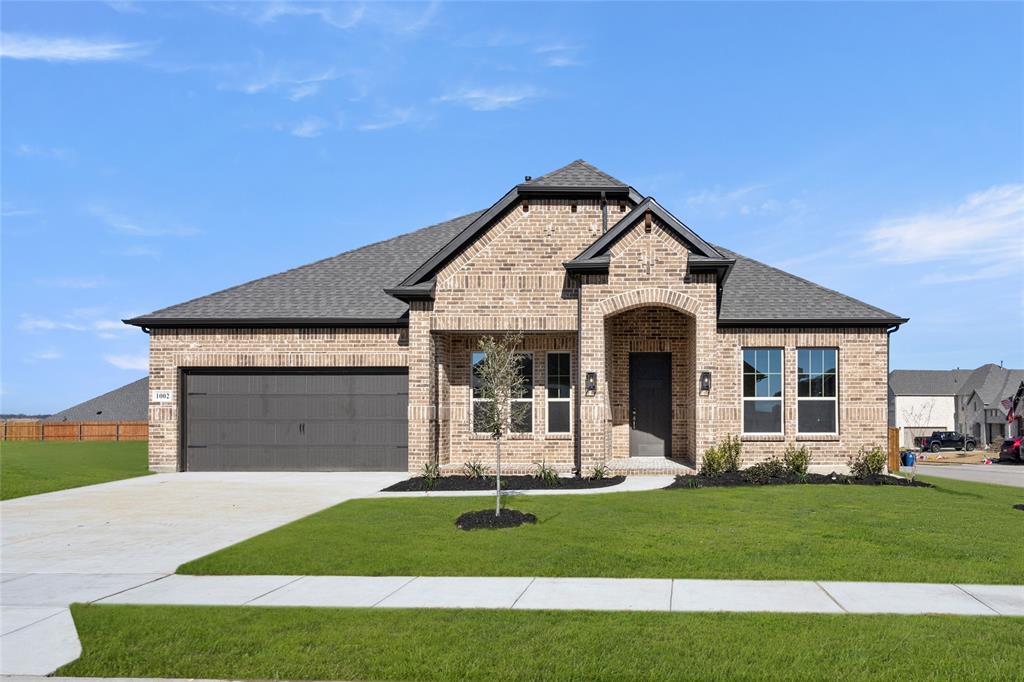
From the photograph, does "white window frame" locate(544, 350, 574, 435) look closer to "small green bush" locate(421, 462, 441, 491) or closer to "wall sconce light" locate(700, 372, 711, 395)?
"small green bush" locate(421, 462, 441, 491)

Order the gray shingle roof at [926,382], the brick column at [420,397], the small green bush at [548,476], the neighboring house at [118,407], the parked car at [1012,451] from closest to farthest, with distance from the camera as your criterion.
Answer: the small green bush at [548,476] → the brick column at [420,397] → the parked car at [1012,451] → the neighboring house at [118,407] → the gray shingle roof at [926,382]

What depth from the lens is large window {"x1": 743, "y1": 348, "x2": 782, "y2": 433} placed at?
68.1 ft

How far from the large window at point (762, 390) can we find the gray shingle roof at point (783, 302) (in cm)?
104

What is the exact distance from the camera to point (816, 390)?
2075 cm

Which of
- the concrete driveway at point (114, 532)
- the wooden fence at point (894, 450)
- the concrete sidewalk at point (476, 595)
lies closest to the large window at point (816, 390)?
the wooden fence at point (894, 450)

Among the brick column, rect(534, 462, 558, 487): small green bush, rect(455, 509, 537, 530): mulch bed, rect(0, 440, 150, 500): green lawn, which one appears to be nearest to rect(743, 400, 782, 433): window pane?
rect(534, 462, 558, 487): small green bush

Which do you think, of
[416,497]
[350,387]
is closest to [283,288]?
[350,387]

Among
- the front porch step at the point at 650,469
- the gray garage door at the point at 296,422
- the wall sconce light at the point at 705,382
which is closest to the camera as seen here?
the wall sconce light at the point at 705,382

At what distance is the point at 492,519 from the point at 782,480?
8.72 metres

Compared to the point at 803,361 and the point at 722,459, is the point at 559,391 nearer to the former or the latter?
the point at 722,459

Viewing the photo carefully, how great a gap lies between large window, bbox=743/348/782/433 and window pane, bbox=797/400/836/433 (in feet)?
2.07

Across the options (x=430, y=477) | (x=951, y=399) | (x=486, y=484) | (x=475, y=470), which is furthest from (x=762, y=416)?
(x=951, y=399)

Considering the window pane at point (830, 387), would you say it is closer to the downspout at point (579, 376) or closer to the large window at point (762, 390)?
the large window at point (762, 390)

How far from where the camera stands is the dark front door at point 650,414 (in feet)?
69.7
